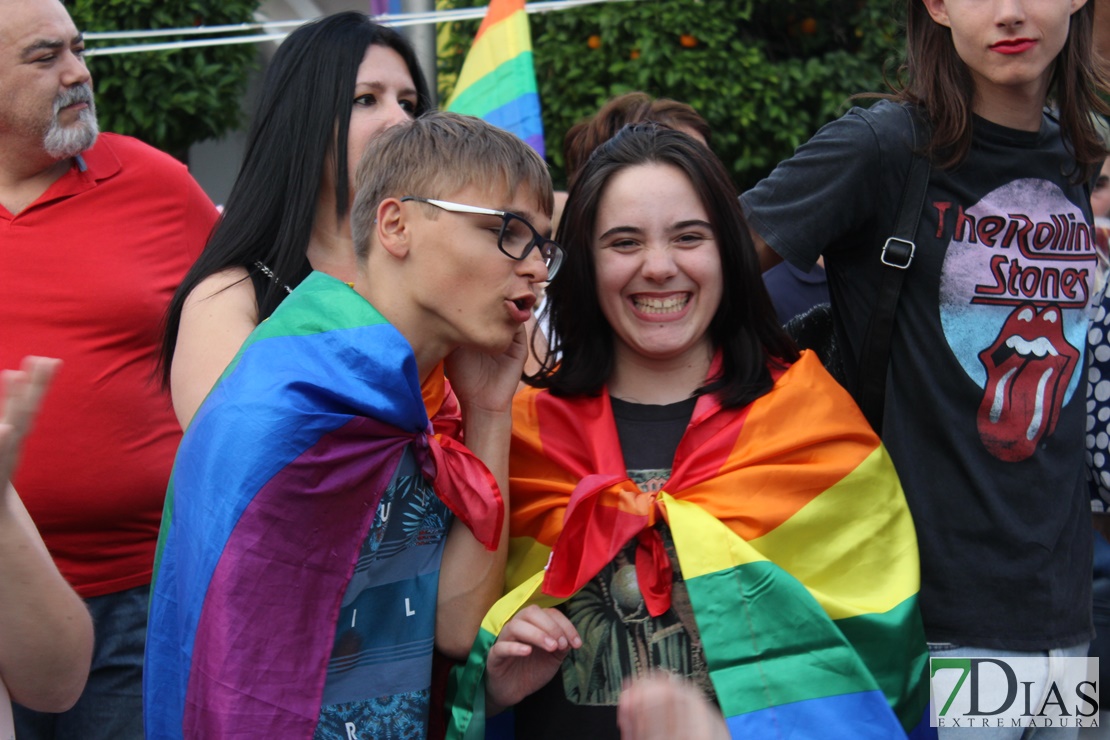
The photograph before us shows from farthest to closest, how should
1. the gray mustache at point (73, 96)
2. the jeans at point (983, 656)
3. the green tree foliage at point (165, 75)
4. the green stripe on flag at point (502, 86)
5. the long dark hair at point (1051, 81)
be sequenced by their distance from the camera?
the green tree foliage at point (165, 75) → the green stripe on flag at point (502, 86) → the gray mustache at point (73, 96) → the long dark hair at point (1051, 81) → the jeans at point (983, 656)

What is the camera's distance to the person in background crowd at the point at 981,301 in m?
2.54

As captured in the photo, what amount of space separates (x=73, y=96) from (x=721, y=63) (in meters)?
4.14

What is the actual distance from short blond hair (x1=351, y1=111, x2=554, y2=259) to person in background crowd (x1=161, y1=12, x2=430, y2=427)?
11.4 inches

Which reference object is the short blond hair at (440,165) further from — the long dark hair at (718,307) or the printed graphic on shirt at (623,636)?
the printed graphic on shirt at (623,636)

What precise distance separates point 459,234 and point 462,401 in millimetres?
374

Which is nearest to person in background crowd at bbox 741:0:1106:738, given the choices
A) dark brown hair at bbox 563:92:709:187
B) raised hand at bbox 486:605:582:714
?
raised hand at bbox 486:605:582:714

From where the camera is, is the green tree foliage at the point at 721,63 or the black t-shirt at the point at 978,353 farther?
the green tree foliage at the point at 721,63

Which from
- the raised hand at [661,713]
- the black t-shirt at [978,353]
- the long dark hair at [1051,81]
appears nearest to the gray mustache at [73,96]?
the black t-shirt at [978,353]

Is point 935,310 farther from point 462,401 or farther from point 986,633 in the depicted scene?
point 462,401

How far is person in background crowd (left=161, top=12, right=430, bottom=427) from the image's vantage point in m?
2.56

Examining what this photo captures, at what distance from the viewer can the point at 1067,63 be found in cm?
272

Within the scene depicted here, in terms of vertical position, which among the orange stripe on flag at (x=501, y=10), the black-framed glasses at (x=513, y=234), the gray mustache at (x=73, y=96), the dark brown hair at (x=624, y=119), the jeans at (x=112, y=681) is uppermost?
the orange stripe on flag at (x=501, y=10)

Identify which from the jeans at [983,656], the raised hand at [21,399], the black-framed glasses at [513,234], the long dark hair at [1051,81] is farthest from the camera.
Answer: the long dark hair at [1051,81]

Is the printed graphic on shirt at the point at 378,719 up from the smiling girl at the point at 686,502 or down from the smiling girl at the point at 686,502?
down
